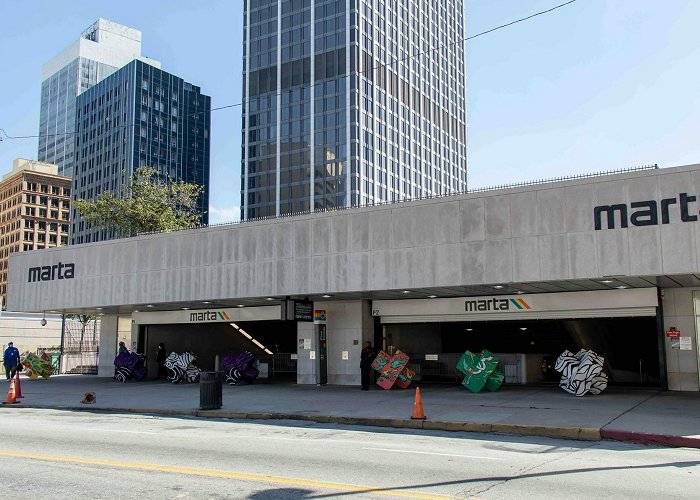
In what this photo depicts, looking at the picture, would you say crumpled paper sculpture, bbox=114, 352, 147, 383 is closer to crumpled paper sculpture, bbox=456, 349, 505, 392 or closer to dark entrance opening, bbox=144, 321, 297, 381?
dark entrance opening, bbox=144, 321, 297, 381

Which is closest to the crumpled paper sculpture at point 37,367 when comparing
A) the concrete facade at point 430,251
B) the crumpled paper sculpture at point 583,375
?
the concrete facade at point 430,251

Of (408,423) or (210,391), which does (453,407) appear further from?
(210,391)

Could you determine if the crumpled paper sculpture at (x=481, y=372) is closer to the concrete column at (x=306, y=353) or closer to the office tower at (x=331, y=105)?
the concrete column at (x=306, y=353)

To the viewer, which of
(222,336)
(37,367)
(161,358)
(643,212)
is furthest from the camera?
(222,336)

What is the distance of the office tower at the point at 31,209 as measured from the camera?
144 metres

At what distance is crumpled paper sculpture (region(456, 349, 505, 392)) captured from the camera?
21688 millimetres

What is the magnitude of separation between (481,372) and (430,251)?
4.28 m

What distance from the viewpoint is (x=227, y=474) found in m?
9.22

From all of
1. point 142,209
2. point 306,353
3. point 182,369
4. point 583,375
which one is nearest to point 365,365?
point 306,353

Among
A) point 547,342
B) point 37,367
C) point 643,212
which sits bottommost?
point 37,367

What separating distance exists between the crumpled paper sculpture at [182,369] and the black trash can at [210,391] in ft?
33.5

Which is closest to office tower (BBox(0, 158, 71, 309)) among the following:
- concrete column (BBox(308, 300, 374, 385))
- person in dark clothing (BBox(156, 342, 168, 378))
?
person in dark clothing (BBox(156, 342, 168, 378))

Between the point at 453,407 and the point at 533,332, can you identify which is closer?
the point at 453,407

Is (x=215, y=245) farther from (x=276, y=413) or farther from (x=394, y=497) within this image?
(x=394, y=497)
